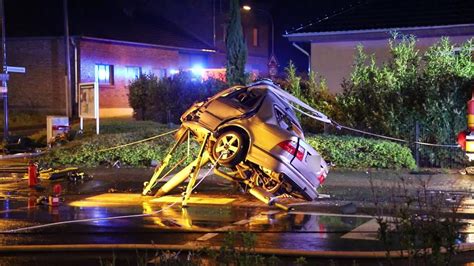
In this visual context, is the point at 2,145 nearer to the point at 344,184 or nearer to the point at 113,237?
the point at 344,184

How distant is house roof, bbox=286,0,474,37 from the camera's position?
1928 centimetres

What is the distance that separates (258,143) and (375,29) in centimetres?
1017

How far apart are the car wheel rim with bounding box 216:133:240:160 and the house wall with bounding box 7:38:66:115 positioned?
22.5 meters

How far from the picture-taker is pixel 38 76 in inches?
1302

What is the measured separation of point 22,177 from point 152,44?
21.2m

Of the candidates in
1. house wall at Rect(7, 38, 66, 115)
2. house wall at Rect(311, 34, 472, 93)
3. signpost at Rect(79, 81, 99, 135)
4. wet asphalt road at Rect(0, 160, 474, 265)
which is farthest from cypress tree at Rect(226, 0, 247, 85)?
house wall at Rect(7, 38, 66, 115)

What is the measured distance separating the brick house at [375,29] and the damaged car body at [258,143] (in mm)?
8866

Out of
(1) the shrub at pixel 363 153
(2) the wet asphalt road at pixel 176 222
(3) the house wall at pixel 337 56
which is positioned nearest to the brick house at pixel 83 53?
(3) the house wall at pixel 337 56

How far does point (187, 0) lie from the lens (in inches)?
1806

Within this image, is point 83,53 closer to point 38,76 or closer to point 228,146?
point 38,76

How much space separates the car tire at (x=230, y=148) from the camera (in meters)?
10.8

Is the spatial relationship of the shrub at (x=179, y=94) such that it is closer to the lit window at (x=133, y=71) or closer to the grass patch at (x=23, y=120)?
the grass patch at (x=23, y=120)

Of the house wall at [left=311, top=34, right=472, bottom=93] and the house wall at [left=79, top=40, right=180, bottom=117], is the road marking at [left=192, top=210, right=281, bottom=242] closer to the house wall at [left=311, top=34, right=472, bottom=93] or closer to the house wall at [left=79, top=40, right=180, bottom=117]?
the house wall at [left=311, top=34, right=472, bottom=93]

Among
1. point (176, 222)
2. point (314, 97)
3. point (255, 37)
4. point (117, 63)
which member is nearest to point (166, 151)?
point (314, 97)
